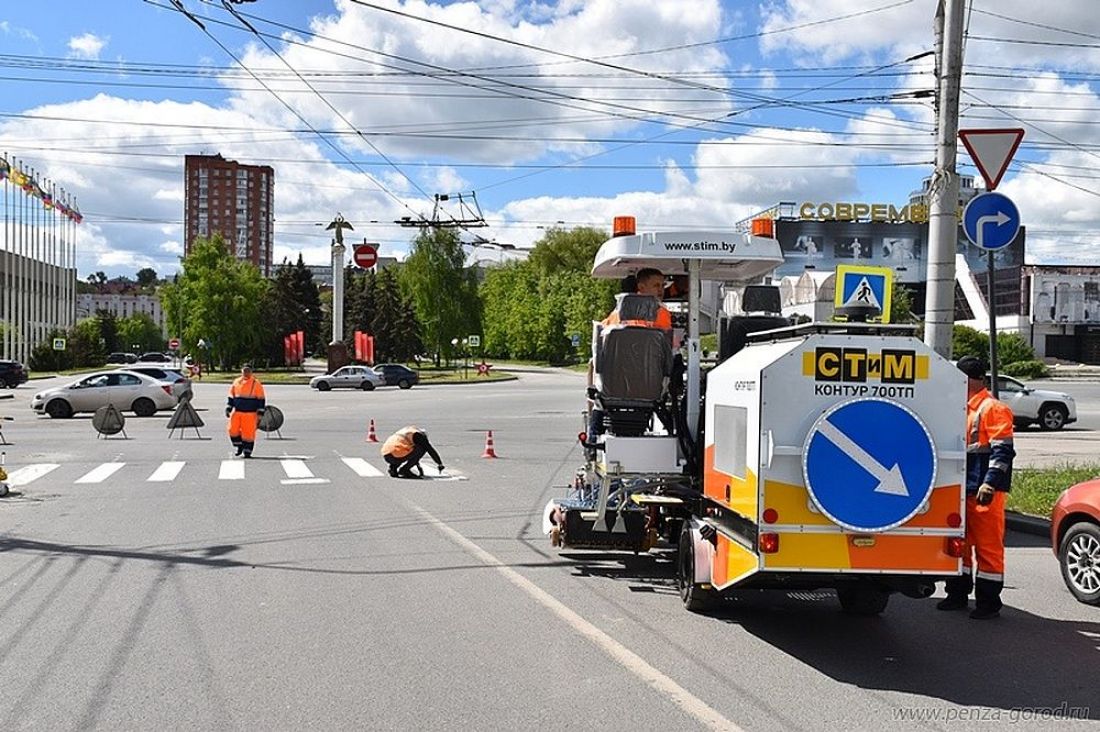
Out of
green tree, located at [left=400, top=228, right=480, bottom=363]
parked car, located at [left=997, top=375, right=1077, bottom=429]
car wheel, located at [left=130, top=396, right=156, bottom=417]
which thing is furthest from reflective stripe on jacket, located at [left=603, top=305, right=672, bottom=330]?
green tree, located at [left=400, top=228, right=480, bottom=363]

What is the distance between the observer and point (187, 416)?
2558 centimetres

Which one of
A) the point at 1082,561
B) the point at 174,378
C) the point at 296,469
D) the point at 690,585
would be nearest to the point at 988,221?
the point at 1082,561

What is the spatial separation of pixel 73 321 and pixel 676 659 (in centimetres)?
11180

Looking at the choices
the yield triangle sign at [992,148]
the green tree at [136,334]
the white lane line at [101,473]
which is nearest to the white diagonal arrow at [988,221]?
the yield triangle sign at [992,148]

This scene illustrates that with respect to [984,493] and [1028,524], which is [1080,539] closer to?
[984,493]

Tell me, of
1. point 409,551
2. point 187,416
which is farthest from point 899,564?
point 187,416

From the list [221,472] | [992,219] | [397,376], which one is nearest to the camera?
[992,219]

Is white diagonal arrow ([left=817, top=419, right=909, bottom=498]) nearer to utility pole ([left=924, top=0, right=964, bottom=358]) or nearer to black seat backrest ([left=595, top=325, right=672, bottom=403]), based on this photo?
black seat backrest ([left=595, top=325, right=672, bottom=403])

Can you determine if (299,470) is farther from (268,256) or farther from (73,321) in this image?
(268,256)

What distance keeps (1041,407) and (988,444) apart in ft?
74.5

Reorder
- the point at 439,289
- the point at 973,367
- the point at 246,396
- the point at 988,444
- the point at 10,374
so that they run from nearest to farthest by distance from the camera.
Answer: the point at 988,444 → the point at 973,367 → the point at 246,396 → the point at 10,374 → the point at 439,289

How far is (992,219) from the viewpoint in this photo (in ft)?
38.3

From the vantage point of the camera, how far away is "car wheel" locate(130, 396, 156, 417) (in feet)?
112

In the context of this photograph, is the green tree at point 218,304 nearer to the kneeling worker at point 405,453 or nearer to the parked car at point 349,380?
the parked car at point 349,380
